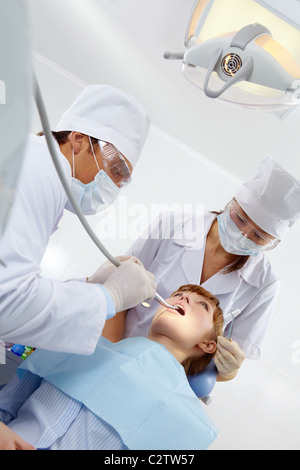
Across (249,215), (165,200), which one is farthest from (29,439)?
(165,200)

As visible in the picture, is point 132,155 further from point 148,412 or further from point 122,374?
point 148,412

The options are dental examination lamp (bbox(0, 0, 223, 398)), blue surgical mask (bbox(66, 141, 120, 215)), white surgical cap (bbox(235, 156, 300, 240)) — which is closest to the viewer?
dental examination lamp (bbox(0, 0, 223, 398))

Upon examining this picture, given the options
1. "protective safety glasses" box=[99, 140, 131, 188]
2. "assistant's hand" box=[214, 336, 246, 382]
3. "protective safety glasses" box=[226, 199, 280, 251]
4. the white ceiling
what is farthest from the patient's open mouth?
the white ceiling

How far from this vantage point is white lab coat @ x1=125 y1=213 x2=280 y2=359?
2.05 m

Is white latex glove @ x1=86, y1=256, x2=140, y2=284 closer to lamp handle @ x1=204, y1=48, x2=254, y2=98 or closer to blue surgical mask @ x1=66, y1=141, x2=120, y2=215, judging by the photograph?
blue surgical mask @ x1=66, y1=141, x2=120, y2=215

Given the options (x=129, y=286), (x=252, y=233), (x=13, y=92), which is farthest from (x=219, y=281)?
(x=13, y=92)

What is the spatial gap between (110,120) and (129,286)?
2.27 ft

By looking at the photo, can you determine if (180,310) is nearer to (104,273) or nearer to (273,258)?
(104,273)

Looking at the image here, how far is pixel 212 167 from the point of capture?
11.3 feet

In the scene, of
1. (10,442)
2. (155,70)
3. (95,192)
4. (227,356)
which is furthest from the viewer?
(155,70)

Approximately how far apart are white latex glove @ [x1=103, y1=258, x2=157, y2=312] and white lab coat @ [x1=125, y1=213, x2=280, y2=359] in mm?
633

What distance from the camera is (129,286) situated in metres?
1.34

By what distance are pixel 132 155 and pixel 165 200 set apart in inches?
67.8

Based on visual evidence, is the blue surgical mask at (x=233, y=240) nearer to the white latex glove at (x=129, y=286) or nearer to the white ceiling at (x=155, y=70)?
the white latex glove at (x=129, y=286)
